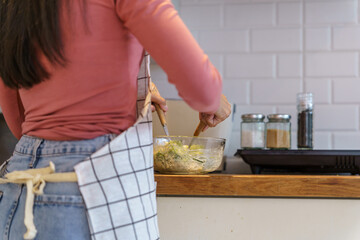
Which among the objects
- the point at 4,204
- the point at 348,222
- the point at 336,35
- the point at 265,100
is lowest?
the point at 348,222

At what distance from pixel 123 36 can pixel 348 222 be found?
64 centimetres

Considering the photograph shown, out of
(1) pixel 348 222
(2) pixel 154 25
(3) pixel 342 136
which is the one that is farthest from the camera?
(3) pixel 342 136

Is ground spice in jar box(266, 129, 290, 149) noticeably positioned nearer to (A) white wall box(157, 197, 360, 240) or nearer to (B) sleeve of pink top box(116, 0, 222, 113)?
(A) white wall box(157, 197, 360, 240)

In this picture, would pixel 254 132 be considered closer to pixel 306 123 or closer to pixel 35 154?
pixel 306 123

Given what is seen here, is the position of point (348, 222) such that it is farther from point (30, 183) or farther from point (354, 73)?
point (354, 73)

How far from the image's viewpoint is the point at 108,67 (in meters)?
0.63

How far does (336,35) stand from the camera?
160 cm

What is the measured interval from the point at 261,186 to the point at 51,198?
0.51 metres

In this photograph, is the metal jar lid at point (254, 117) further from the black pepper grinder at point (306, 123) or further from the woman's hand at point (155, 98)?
the woman's hand at point (155, 98)

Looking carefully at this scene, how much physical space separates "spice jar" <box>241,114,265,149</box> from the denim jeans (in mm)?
786

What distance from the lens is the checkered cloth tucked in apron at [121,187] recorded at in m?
0.61

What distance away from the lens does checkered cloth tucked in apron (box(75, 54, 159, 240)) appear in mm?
610


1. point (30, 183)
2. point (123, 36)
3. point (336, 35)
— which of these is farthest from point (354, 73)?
point (30, 183)

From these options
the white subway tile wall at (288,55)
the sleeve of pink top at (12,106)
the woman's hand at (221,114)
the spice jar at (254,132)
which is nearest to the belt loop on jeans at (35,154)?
the sleeve of pink top at (12,106)
